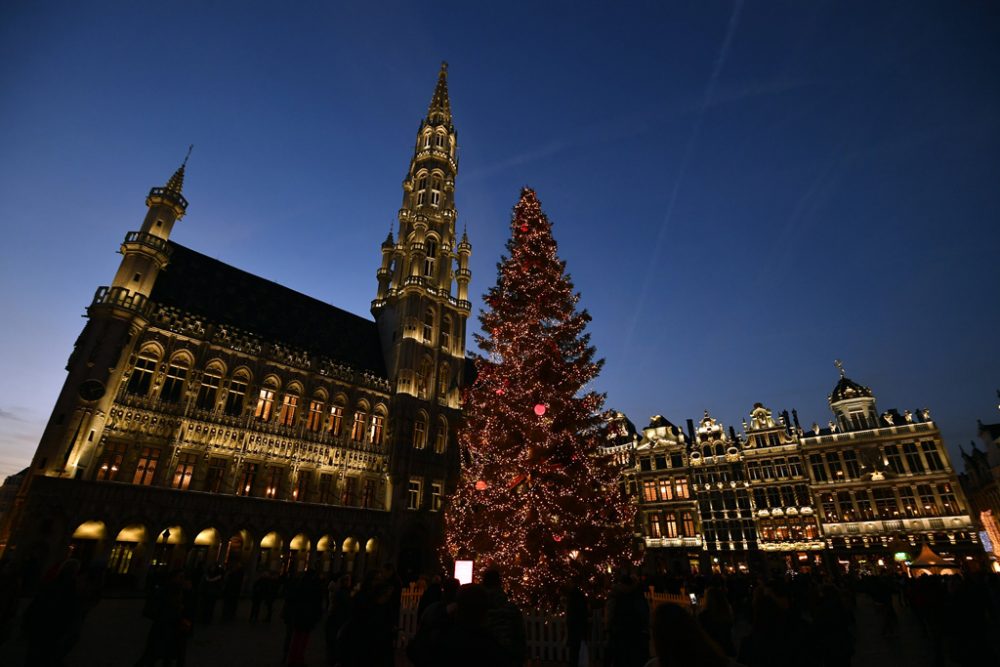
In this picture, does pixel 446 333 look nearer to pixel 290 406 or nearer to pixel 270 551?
pixel 290 406

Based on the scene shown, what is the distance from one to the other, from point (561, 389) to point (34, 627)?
1158 cm

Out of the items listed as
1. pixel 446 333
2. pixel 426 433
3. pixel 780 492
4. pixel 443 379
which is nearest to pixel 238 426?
pixel 426 433

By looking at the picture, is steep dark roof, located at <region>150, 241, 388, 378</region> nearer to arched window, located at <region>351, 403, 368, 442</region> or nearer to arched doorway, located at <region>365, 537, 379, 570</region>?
arched window, located at <region>351, 403, 368, 442</region>

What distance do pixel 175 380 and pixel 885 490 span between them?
51592mm

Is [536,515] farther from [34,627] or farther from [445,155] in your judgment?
[445,155]

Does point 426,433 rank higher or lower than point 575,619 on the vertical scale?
higher

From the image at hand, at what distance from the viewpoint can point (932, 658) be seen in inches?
400

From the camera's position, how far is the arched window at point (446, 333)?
39.0m

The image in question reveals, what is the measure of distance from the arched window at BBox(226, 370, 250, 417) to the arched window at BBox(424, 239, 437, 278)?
17405 mm

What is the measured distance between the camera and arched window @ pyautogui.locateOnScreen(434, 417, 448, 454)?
115 feet

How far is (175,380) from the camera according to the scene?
25828 mm

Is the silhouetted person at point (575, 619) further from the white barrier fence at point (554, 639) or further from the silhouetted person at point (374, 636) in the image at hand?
the silhouetted person at point (374, 636)

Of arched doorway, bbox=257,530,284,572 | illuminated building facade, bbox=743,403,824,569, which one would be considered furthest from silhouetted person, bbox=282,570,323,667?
illuminated building facade, bbox=743,403,824,569

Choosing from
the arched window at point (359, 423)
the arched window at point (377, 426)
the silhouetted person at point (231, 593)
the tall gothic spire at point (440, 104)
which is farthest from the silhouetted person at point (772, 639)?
the tall gothic spire at point (440, 104)
